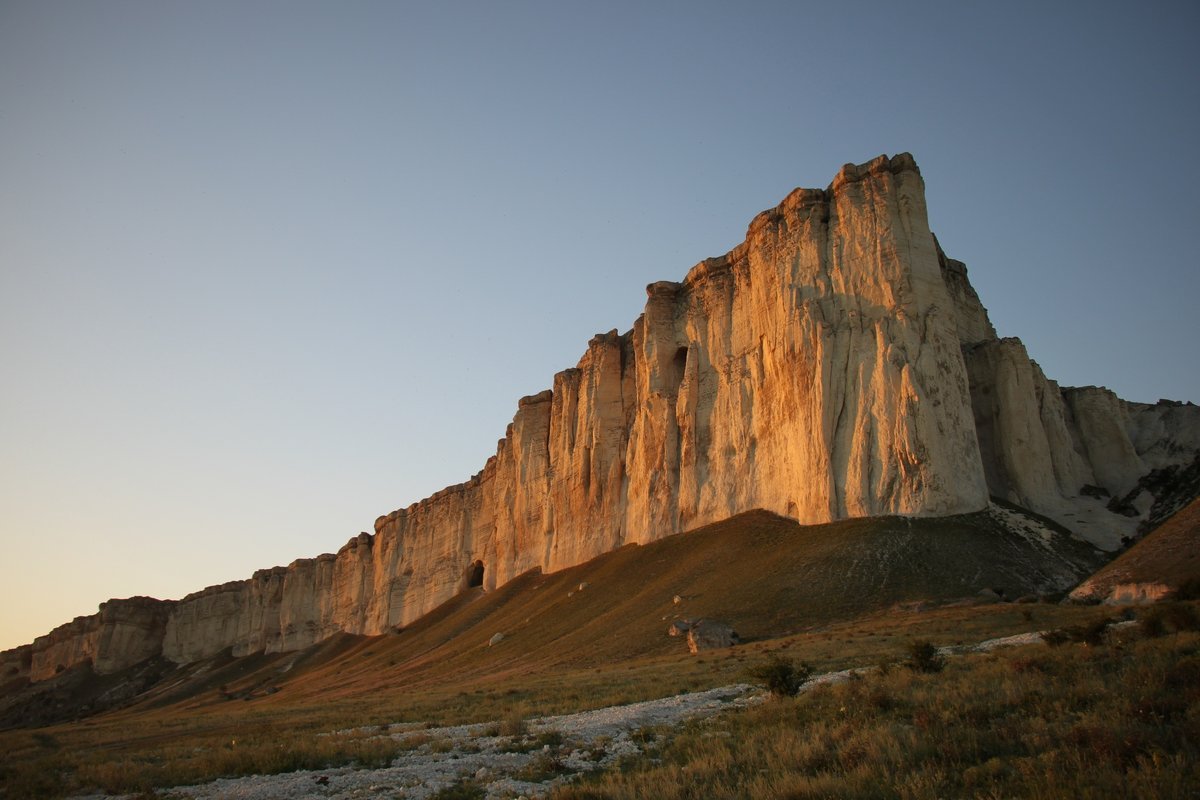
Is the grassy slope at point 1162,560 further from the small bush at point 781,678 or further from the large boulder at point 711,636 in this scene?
the small bush at point 781,678

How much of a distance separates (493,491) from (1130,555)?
2404 inches

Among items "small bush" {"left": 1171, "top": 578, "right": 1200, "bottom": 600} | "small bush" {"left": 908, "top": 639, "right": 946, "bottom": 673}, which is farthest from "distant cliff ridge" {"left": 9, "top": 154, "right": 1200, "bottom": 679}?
"small bush" {"left": 908, "top": 639, "right": 946, "bottom": 673}

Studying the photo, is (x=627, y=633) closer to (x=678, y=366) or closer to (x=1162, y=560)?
(x=1162, y=560)

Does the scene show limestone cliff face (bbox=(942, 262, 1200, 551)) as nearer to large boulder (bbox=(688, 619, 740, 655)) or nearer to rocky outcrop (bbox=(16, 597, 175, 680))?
large boulder (bbox=(688, 619, 740, 655))

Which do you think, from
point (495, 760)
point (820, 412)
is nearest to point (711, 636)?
point (820, 412)

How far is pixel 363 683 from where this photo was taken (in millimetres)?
54219

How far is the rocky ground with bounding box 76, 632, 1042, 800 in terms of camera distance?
1045 centimetres

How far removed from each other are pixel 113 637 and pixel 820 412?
10684cm

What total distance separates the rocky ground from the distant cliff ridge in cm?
2796

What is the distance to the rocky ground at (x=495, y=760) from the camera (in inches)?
411

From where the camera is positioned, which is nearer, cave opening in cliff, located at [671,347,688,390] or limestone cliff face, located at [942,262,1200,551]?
limestone cliff face, located at [942,262,1200,551]

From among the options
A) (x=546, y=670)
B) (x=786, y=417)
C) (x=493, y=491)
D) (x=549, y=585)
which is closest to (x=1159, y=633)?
(x=546, y=670)

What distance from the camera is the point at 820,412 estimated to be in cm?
4362

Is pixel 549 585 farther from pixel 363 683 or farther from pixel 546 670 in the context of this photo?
pixel 546 670
